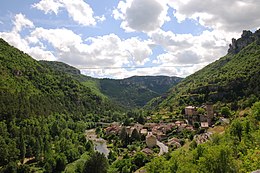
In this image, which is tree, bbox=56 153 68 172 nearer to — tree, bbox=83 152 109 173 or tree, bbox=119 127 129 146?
tree, bbox=83 152 109 173

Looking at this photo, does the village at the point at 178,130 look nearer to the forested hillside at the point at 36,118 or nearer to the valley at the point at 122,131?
the valley at the point at 122,131

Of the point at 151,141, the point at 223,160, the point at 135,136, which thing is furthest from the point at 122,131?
the point at 223,160

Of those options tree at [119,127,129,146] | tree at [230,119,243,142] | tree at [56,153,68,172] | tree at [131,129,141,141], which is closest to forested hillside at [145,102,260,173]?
tree at [230,119,243,142]

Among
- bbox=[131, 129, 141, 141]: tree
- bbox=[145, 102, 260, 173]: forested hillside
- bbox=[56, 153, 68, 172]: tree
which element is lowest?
bbox=[56, 153, 68, 172]: tree

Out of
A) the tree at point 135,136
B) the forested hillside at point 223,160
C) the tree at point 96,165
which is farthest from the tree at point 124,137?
the forested hillside at point 223,160

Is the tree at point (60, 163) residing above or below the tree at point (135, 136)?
below

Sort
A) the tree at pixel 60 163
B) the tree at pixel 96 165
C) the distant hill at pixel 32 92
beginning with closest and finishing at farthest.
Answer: the tree at pixel 96 165 < the tree at pixel 60 163 < the distant hill at pixel 32 92

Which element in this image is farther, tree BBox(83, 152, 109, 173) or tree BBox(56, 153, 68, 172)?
tree BBox(56, 153, 68, 172)

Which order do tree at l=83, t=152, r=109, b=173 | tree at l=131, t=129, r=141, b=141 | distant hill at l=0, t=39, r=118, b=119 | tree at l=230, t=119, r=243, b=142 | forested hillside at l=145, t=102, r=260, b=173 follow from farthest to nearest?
1. distant hill at l=0, t=39, r=118, b=119
2. tree at l=131, t=129, r=141, b=141
3. tree at l=83, t=152, r=109, b=173
4. tree at l=230, t=119, r=243, b=142
5. forested hillside at l=145, t=102, r=260, b=173

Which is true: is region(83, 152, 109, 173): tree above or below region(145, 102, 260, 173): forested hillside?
below

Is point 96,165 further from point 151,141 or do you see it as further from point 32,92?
point 32,92

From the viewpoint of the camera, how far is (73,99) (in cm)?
17188

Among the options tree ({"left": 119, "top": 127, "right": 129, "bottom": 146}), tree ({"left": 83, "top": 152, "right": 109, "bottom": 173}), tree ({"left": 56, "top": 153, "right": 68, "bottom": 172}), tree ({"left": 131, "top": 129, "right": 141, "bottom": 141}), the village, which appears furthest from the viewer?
tree ({"left": 131, "top": 129, "right": 141, "bottom": 141})

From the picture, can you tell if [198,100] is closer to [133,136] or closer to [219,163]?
[133,136]
